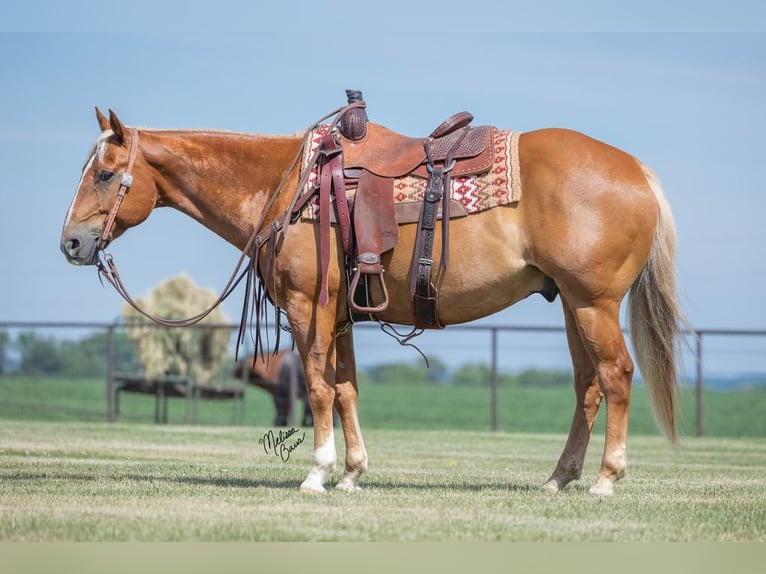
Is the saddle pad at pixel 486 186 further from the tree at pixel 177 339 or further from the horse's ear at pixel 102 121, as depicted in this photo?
the tree at pixel 177 339

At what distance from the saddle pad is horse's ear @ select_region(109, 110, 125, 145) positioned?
1.37m

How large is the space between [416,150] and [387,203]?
0.41 metres

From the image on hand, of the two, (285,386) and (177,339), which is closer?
(285,386)

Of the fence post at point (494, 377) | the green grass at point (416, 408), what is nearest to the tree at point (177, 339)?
the green grass at point (416, 408)

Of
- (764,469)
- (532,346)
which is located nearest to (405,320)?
(764,469)

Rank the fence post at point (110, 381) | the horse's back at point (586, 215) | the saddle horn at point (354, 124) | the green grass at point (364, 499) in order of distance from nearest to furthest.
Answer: the green grass at point (364, 499) < the horse's back at point (586, 215) < the saddle horn at point (354, 124) < the fence post at point (110, 381)

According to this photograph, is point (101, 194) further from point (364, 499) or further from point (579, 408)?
point (579, 408)

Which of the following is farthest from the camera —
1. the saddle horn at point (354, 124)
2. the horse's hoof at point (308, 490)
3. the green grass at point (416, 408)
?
the green grass at point (416, 408)

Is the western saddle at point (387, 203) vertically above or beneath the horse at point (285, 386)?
above

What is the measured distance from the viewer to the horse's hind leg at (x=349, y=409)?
731 centimetres

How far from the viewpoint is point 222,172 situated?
7.66 m

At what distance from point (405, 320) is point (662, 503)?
1942mm

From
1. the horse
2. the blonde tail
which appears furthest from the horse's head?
the horse

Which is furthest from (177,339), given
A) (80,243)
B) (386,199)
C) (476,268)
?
(476,268)
